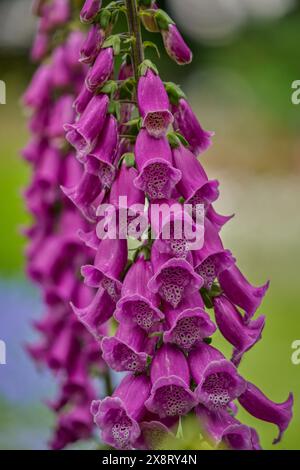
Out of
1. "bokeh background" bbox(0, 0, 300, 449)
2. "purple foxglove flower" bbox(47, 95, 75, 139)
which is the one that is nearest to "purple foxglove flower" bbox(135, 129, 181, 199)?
"purple foxglove flower" bbox(47, 95, 75, 139)

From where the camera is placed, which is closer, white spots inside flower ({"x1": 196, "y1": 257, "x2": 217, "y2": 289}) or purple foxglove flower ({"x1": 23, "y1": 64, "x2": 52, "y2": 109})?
white spots inside flower ({"x1": 196, "y1": 257, "x2": 217, "y2": 289})

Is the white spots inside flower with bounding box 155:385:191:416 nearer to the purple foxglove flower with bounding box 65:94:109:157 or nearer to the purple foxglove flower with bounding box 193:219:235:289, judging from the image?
the purple foxglove flower with bounding box 193:219:235:289

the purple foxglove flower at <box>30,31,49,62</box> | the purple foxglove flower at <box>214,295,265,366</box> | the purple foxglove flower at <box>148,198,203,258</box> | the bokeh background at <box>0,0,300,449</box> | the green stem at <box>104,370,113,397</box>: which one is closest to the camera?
the purple foxglove flower at <box>148,198,203,258</box>

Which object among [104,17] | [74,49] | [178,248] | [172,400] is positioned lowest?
[172,400]

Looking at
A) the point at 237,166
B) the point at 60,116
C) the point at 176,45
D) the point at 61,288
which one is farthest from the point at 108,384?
the point at 237,166

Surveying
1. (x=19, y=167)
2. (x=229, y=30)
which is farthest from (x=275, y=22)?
(x=19, y=167)

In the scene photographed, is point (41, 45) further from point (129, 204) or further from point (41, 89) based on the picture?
point (129, 204)
